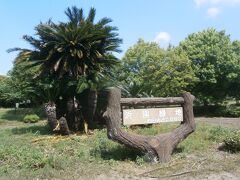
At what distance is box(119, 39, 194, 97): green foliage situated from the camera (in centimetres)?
2525

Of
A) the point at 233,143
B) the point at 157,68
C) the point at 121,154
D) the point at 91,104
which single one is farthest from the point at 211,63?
the point at 121,154

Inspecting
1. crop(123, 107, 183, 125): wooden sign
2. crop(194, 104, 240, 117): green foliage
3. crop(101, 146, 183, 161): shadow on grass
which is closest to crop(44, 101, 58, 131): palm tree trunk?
crop(101, 146, 183, 161): shadow on grass

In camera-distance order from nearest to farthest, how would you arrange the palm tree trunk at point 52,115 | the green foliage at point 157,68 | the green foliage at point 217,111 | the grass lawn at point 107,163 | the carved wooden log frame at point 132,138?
the grass lawn at point 107,163 < the carved wooden log frame at point 132,138 < the palm tree trunk at point 52,115 < the green foliage at point 157,68 < the green foliage at point 217,111

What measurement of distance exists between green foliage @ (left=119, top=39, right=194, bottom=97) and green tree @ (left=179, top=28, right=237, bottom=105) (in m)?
2.19

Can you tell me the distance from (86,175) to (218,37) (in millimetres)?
24639

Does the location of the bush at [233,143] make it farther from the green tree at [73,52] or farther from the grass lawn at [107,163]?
→ the green tree at [73,52]

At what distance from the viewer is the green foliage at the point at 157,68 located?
25.2 m

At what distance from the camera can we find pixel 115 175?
25.4 ft

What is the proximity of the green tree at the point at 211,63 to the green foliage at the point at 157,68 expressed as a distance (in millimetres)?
2188

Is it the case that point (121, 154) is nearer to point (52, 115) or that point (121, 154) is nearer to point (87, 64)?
point (52, 115)

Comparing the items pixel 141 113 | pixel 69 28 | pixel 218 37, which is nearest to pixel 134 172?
pixel 141 113

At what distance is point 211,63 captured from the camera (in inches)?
1132

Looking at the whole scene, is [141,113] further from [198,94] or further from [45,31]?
[198,94]

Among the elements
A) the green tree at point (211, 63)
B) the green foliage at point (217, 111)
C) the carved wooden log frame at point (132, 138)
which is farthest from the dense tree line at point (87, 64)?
the carved wooden log frame at point (132, 138)
